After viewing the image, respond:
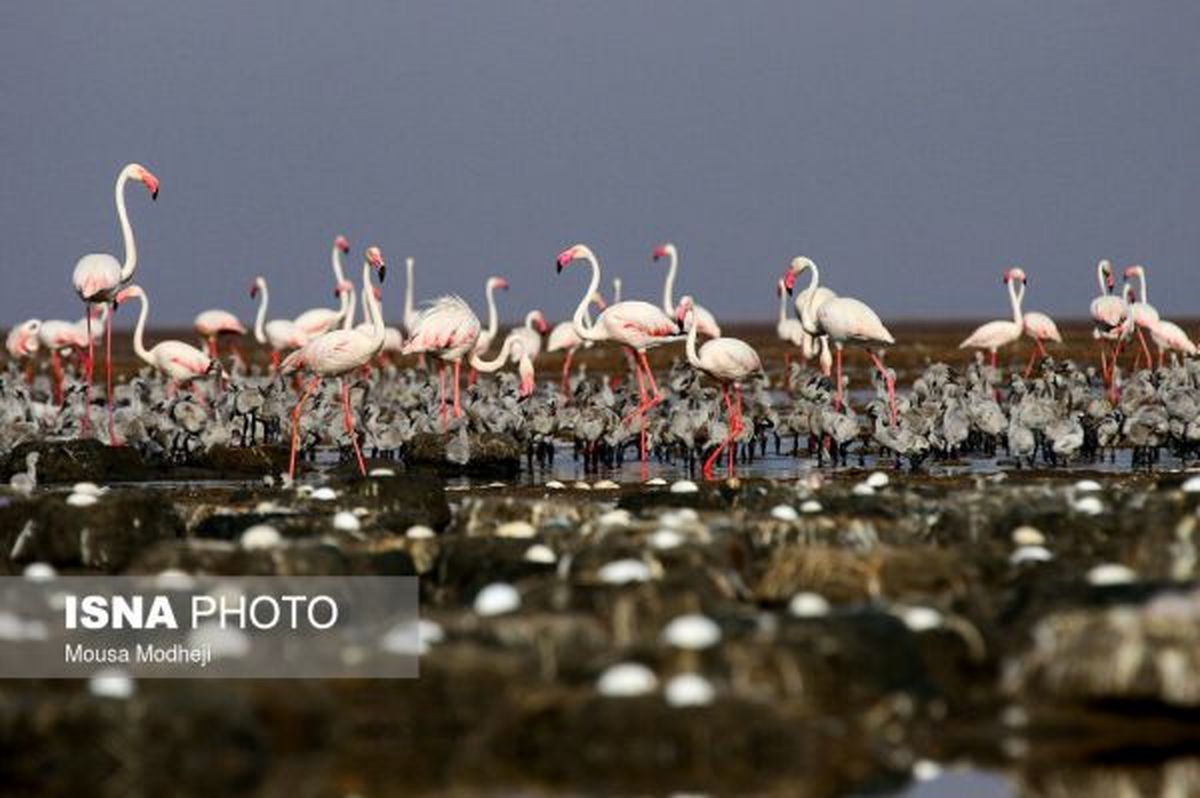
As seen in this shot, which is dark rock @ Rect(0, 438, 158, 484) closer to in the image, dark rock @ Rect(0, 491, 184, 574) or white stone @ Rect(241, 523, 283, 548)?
dark rock @ Rect(0, 491, 184, 574)

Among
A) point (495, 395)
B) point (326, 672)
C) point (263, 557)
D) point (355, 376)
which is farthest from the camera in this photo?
point (355, 376)

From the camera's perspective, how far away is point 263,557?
13.9 metres

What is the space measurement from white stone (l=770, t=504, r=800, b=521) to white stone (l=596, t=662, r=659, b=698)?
17.5 ft

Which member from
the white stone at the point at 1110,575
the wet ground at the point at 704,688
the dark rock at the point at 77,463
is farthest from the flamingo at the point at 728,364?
the white stone at the point at 1110,575

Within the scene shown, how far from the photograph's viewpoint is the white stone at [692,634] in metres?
11.0

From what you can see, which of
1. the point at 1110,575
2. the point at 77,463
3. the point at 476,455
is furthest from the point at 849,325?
the point at 1110,575

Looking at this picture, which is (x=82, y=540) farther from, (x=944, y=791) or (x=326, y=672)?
(x=944, y=791)

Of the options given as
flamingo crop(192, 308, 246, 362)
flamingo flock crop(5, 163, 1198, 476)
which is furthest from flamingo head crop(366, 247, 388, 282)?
flamingo crop(192, 308, 246, 362)

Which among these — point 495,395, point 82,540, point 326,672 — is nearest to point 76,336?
point 495,395

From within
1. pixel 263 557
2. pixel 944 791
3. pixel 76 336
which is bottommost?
pixel 944 791

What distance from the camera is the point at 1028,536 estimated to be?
1519 cm

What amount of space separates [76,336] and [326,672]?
97.8ft

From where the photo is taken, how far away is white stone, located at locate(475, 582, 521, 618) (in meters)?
12.4

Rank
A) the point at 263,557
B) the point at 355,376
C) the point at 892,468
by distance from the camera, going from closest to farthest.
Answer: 1. the point at 263,557
2. the point at 892,468
3. the point at 355,376
